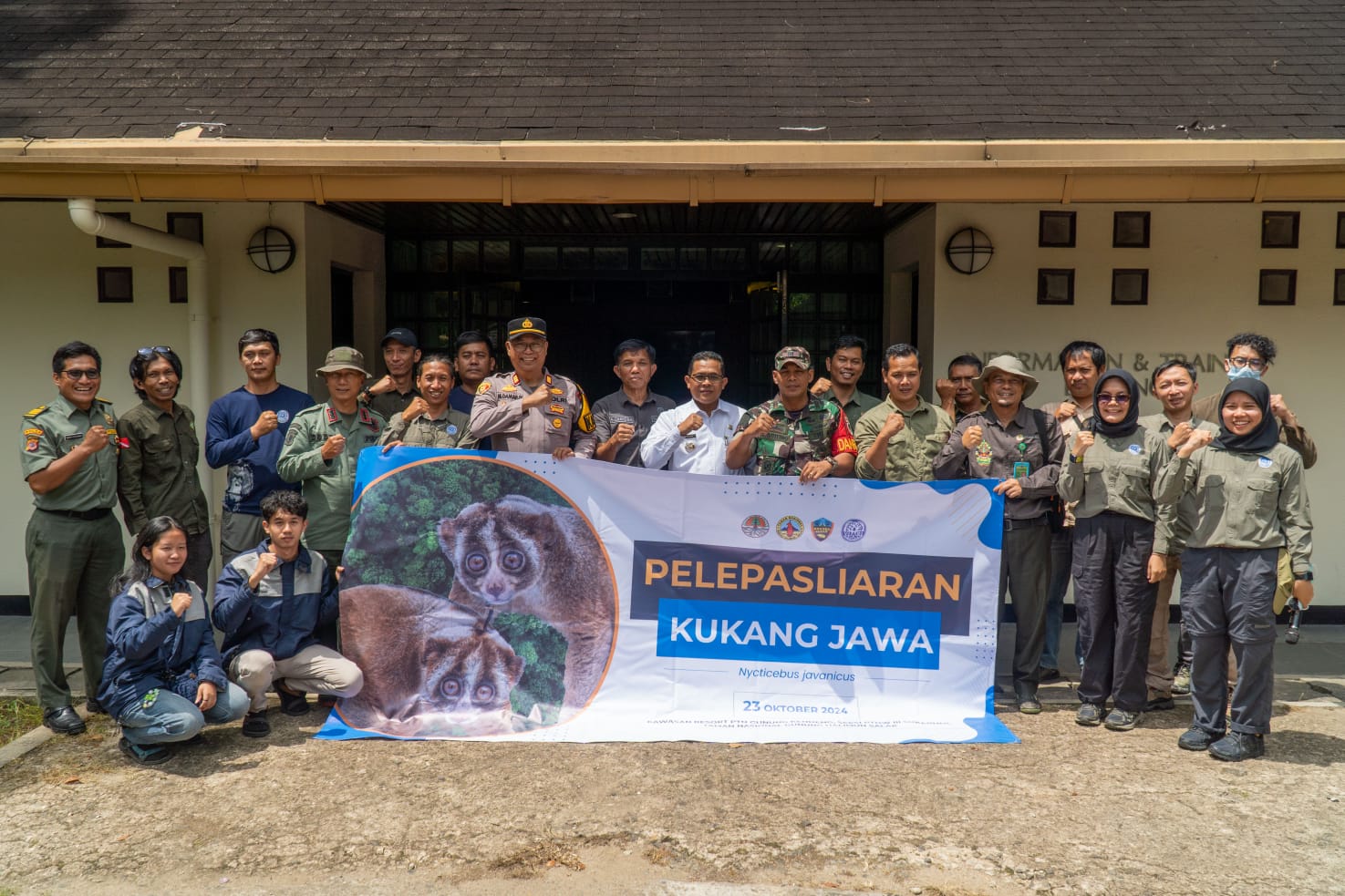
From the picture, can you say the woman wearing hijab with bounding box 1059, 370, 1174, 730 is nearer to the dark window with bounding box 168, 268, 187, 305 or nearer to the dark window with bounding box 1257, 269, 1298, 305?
the dark window with bounding box 1257, 269, 1298, 305

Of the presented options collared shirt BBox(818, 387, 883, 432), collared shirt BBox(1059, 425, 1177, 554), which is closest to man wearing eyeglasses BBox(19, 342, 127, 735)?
collared shirt BBox(818, 387, 883, 432)

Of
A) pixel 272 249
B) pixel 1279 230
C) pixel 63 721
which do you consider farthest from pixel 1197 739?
pixel 272 249

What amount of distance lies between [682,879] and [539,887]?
47 centimetres

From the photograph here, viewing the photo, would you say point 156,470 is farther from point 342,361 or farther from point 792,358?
point 792,358

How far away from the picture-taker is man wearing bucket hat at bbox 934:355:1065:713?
503 cm

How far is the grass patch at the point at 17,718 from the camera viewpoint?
477 centimetres

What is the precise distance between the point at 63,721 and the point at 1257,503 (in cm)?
556

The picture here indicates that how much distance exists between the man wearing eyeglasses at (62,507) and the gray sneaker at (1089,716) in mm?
4754

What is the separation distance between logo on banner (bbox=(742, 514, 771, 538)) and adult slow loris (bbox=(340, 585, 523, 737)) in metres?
1.24

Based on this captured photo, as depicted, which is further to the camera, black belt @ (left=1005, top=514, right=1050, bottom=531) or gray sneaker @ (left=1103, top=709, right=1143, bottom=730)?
black belt @ (left=1005, top=514, right=1050, bottom=531)

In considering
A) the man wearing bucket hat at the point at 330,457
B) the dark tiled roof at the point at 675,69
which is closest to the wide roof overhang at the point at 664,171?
the dark tiled roof at the point at 675,69

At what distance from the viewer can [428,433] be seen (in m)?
5.13

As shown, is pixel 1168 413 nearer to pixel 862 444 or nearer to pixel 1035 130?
pixel 862 444

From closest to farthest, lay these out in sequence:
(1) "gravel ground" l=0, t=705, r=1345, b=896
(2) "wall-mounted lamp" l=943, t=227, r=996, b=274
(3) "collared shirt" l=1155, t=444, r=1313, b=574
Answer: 1. (1) "gravel ground" l=0, t=705, r=1345, b=896
2. (3) "collared shirt" l=1155, t=444, r=1313, b=574
3. (2) "wall-mounted lamp" l=943, t=227, r=996, b=274
